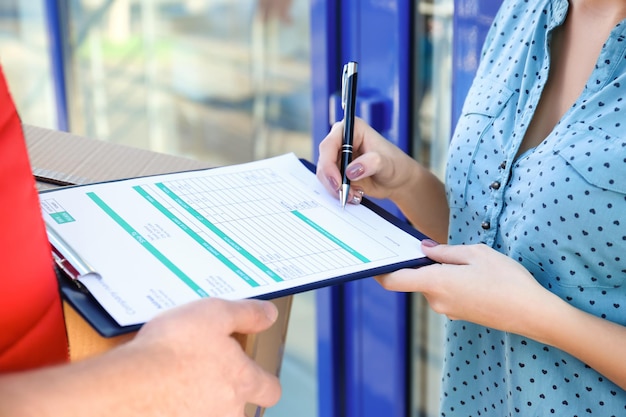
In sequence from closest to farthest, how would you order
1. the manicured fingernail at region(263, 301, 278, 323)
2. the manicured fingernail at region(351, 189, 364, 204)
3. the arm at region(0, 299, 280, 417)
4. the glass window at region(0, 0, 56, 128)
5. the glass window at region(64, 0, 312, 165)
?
1. the arm at region(0, 299, 280, 417)
2. the manicured fingernail at region(263, 301, 278, 323)
3. the manicured fingernail at region(351, 189, 364, 204)
4. the glass window at region(64, 0, 312, 165)
5. the glass window at region(0, 0, 56, 128)

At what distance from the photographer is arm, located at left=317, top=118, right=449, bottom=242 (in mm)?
989

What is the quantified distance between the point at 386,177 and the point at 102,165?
402 millimetres

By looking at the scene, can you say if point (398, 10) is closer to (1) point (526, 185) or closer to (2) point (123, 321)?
(1) point (526, 185)

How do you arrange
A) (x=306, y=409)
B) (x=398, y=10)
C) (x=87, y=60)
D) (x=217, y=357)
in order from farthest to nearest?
1. (x=87, y=60)
2. (x=306, y=409)
3. (x=398, y=10)
4. (x=217, y=357)

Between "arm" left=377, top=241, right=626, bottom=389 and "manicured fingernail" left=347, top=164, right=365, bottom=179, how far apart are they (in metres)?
0.19

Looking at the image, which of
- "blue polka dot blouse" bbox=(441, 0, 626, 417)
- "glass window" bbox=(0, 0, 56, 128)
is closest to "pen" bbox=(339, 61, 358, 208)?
"blue polka dot blouse" bbox=(441, 0, 626, 417)

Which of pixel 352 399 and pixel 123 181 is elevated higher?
pixel 123 181

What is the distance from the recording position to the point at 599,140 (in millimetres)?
861

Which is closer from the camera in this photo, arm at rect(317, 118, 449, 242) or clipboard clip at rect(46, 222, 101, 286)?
clipboard clip at rect(46, 222, 101, 286)

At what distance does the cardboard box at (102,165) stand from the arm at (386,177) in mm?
172

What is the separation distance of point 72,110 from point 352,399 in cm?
150

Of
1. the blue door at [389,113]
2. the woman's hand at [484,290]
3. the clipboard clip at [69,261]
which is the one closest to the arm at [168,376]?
the clipboard clip at [69,261]

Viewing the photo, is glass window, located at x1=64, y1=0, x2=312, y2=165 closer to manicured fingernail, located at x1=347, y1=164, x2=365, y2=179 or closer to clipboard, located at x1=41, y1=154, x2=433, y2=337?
manicured fingernail, located at x1=347, y1=164, x2=365, y2=179

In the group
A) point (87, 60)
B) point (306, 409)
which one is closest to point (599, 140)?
point (306, 409)
